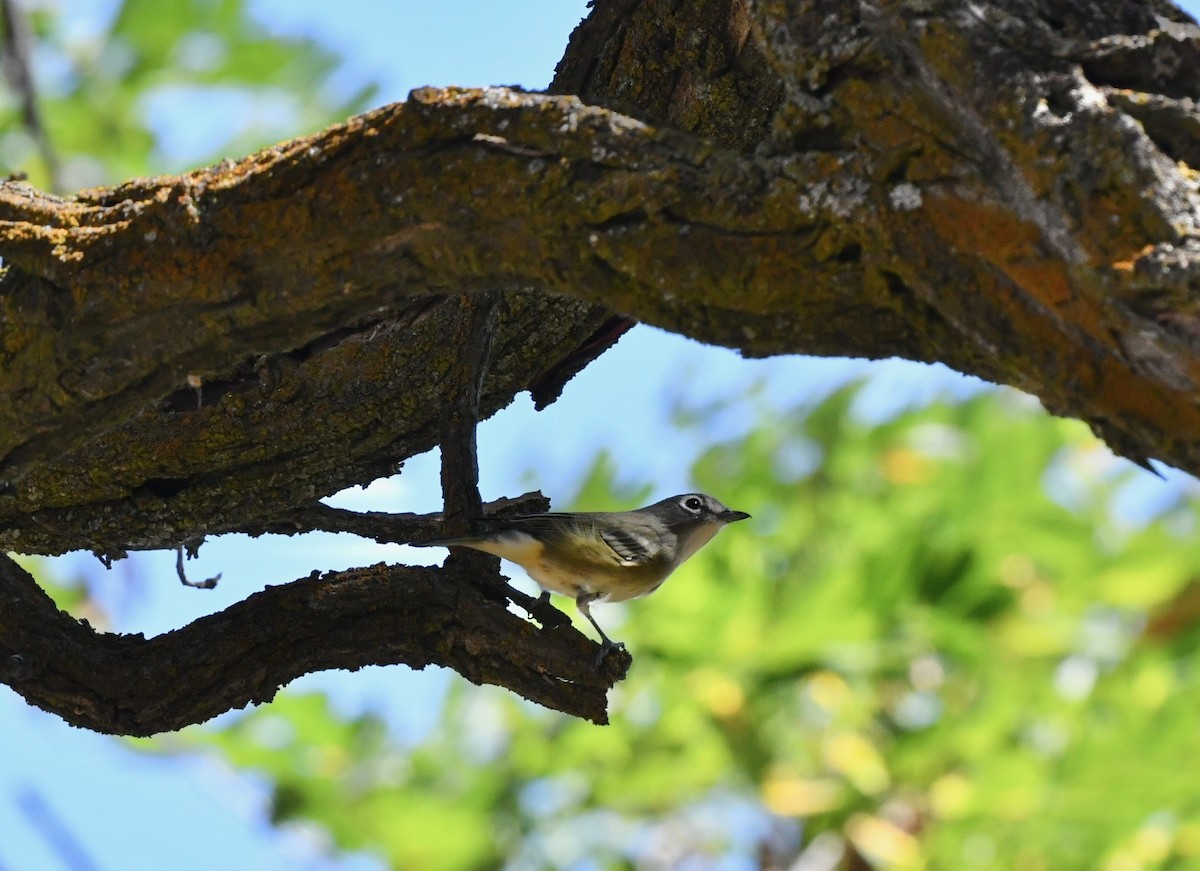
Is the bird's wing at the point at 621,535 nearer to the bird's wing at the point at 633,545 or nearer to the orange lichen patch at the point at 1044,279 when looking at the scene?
the bird's wing at the point at 633,545

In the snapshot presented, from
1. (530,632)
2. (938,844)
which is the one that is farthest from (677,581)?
(530,632)

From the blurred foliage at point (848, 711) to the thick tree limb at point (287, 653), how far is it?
600cm

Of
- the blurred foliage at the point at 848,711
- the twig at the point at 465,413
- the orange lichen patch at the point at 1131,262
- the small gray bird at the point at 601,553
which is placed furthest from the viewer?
the blurred foliage at the point at 848,711

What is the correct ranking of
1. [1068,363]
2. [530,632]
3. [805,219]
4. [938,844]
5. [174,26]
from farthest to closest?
[938,844] < [174,26] < [530,632] < [805,219] < [1068,363]

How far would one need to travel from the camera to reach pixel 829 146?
8.70 feet

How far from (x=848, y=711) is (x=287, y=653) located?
7.98m

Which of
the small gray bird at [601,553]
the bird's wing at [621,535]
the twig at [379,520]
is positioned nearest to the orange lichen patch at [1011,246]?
the twig at [379,520]

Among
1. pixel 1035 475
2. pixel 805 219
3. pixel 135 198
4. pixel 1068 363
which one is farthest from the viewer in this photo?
pixel 1035 475

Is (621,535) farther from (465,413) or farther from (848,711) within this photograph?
(848,711)

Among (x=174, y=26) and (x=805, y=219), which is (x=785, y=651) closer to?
(x=174, y=26)

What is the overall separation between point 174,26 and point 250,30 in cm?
55

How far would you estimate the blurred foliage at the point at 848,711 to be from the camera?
404 inches

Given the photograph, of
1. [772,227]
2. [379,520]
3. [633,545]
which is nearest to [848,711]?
[633,545]

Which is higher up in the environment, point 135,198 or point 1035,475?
point 1035,475
